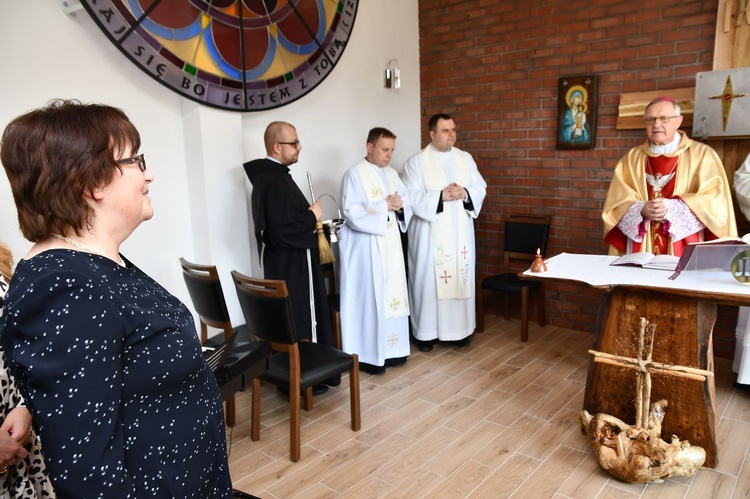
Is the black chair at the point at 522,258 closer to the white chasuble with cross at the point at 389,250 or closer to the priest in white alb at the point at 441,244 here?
the priest in white alb at the point at 441,244

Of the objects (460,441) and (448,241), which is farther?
(448,241)

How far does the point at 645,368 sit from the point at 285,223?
1.92 meters

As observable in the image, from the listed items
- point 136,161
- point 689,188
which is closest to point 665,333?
point 689,188

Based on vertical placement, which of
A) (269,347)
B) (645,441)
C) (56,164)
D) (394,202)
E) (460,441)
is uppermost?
(56,164)

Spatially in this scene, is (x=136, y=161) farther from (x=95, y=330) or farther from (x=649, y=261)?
(x=649, y=261)

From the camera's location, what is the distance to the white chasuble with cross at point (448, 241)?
13.0 ft

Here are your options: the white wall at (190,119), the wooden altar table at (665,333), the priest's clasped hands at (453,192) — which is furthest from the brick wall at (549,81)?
the wooden altar table at (665,333)

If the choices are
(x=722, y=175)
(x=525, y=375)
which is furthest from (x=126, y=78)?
(x=722, y=175)

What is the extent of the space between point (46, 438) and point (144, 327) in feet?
0.74

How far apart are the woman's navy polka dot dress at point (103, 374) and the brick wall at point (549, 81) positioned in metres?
3.71

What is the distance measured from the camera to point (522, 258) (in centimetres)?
444

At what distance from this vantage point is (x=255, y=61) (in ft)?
10.9

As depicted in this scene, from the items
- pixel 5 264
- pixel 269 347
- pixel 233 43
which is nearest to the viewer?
pixel 5 264

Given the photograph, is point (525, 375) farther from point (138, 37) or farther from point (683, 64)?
point (138, 37)
